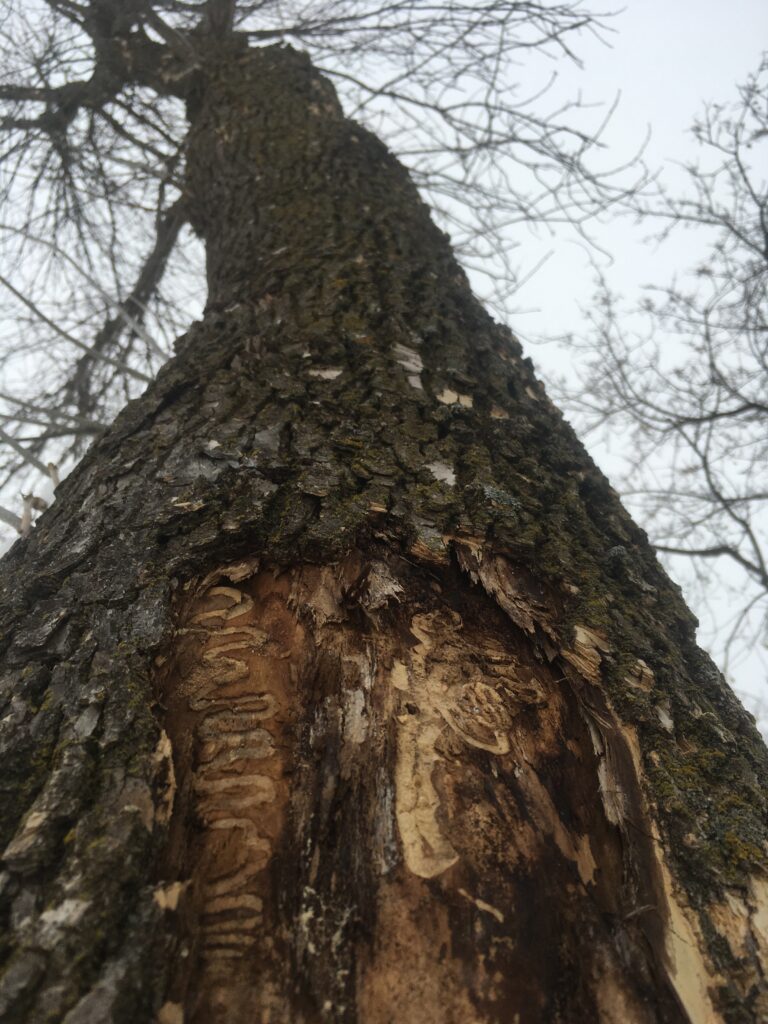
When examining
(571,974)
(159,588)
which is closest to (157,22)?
(159,588)

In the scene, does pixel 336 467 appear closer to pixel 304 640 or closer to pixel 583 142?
pixel 304 640

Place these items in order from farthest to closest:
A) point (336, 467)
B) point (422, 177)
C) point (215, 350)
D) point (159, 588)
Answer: point (422, 177) → point (215, 350) → point (336, 467) → point (159, 588)

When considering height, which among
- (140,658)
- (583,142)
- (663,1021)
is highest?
(583,142)

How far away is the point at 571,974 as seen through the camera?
0.79m

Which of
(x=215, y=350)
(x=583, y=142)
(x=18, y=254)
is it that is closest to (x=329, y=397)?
(x=215, y=350)

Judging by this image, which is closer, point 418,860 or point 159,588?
point 418,860

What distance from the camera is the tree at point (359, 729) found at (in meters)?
0.76

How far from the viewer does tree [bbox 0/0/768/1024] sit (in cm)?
76

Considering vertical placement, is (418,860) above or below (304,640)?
below

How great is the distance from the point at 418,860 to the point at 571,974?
22 cm

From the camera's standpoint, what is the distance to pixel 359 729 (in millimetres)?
952

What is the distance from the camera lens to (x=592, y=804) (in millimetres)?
940

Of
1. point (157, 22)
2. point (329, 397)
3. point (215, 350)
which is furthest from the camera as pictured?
point (157, 22)

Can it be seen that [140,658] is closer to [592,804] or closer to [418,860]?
[418,860]
